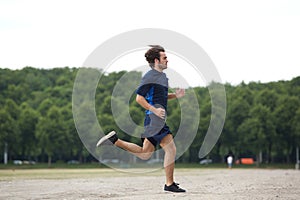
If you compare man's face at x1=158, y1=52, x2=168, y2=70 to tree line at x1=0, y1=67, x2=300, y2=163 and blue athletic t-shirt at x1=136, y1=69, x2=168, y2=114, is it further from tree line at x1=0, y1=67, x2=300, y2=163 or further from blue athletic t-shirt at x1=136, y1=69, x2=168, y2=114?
tree line at x1=0, y1=67, x2=300, y2=163

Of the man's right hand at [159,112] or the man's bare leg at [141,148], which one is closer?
the man's right hand at [159,112]

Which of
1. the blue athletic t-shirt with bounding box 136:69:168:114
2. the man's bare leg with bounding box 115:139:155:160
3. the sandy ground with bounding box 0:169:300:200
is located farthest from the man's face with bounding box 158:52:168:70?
the sandy ground with bounding box 0:169:300:200

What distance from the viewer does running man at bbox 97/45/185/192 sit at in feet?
32.2

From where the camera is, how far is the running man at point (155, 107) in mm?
9805

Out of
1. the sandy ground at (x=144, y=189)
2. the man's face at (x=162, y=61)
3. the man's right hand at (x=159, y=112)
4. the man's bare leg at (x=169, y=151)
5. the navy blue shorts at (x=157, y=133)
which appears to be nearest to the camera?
the man's right hand at (x=159, y=112)

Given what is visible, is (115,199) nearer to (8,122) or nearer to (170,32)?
(170,32)

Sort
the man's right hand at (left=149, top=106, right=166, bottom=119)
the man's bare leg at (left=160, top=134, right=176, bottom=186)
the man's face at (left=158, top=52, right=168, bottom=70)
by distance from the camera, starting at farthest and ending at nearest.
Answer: the man's face at (left=158, top=52, right=168, bottom=70), the man's bare leg at (left=160, top=134, right=176, bottom=186), the man's right hand at (left=149, top=106, right=166, bottom=119)

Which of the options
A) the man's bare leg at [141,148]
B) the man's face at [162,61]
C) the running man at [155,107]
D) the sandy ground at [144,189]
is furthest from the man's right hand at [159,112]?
the sandy ground at [144,189]

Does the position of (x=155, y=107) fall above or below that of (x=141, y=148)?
above

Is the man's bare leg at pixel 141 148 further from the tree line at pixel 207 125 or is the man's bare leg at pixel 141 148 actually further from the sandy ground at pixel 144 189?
the tree line at pixel 207 125

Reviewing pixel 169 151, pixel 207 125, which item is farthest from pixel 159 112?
pixel 207 125

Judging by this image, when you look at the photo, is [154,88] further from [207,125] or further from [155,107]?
[207,125]

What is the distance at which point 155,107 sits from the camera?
986cm

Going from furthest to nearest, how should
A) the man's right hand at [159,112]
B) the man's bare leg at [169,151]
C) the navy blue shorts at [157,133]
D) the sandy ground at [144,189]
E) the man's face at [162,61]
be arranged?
the sandy ground at [144,189] → the man's face at [162,61] → the man's bare leg at [169,151] → the navy blue shorts at [157,133] → the man's right hand at [159,112]
